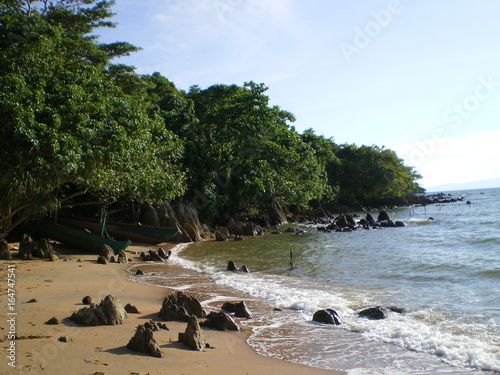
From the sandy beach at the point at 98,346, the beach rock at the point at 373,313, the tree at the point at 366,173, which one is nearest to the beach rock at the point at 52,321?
the sandy beach at the point at 98,346

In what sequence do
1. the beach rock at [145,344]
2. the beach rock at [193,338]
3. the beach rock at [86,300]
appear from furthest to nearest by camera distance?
the beach rock at [86,300] < the beach rock at [193,338] < the beach rock at [145,344]

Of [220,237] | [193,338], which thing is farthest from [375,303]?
[220,237]

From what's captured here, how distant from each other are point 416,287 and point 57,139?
34.8 ft

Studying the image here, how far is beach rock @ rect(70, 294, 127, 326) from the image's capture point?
6.75 metres

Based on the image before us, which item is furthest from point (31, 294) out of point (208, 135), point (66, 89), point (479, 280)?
point (208, 135)

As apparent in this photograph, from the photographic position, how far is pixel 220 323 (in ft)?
24.2

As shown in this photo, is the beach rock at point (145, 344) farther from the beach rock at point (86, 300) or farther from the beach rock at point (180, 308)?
the beach rock at point (86, 300)

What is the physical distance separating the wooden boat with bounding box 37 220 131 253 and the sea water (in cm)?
278

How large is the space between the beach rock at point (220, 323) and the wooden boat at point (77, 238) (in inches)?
436

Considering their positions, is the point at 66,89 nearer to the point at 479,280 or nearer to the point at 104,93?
the point at 104,93

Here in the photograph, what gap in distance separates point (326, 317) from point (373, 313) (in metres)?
1.04

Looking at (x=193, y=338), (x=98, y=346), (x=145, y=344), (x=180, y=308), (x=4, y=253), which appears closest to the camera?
(x=145, y=344)

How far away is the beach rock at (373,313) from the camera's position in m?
8.20

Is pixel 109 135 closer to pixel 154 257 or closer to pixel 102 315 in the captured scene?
pixel 154 257
